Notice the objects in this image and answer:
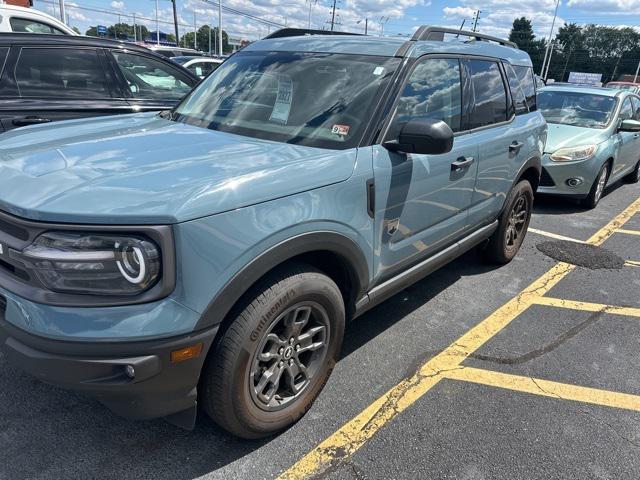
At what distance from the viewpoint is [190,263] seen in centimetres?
180

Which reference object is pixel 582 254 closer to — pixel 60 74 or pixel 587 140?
pixel 587 140

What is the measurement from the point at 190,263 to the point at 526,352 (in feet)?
8.13

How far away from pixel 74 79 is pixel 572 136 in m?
6.27

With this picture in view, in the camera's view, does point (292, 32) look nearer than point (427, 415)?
No

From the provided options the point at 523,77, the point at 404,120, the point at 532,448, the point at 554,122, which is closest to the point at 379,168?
the point at 404,120

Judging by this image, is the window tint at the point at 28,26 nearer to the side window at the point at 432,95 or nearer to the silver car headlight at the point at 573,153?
the side window at the point at 432,95

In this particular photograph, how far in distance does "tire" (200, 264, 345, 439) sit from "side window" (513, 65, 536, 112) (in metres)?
3.21

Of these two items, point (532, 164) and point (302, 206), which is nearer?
point (302, 206)

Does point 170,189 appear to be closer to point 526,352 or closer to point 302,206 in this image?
point 302,206

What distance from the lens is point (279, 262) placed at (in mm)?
2119

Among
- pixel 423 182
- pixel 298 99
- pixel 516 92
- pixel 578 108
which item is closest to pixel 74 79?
pixel 298 99

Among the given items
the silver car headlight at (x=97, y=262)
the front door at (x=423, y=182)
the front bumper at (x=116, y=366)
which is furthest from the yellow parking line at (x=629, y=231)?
the silver car headlight at (x=97, y=262)

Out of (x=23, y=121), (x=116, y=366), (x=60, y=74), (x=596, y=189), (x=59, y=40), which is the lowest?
(x=596, y=189)

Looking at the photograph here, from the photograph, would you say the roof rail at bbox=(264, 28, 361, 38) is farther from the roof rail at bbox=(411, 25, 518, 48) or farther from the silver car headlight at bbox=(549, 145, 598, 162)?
the silver car headlight at bbox=(549, 145, 598, 162)
